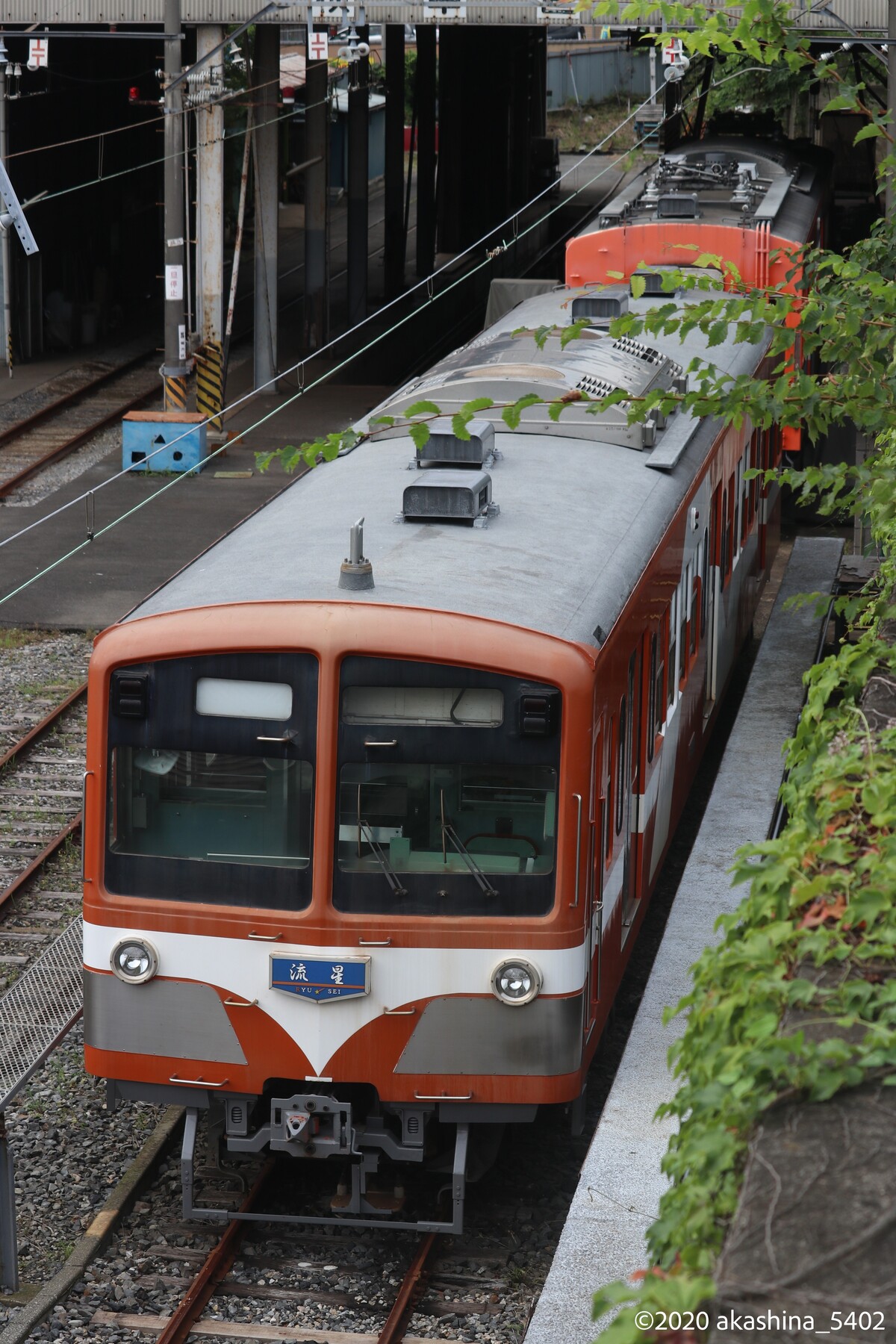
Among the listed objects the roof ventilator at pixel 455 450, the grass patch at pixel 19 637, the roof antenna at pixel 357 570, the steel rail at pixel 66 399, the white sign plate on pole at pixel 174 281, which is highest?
the roof ventilator at pixel 455 450

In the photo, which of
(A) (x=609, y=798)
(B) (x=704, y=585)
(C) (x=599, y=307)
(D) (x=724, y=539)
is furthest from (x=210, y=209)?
(A) (x=609, y=798)

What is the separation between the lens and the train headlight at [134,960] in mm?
6512

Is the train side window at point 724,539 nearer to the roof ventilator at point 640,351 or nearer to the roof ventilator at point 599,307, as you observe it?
the roof ventilator at point 640,351

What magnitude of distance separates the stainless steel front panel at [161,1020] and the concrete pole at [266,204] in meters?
18.1

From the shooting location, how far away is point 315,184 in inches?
1062

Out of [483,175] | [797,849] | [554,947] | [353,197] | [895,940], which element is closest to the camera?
[895,940]

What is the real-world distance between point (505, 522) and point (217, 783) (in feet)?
5.92

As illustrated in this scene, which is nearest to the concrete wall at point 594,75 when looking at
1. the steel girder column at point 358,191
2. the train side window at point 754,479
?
the steel girder column at point 358,191

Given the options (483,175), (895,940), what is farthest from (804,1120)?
(483,175)

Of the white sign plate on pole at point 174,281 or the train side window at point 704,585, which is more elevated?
the white sign plate on pole at point 174,281

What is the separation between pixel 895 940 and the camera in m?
3.53

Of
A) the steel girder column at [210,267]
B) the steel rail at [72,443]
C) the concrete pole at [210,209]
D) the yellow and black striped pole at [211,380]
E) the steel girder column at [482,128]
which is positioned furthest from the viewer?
the steel girder column at [482,128]

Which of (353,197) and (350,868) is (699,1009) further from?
(353,197)

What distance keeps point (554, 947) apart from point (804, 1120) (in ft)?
10.4
